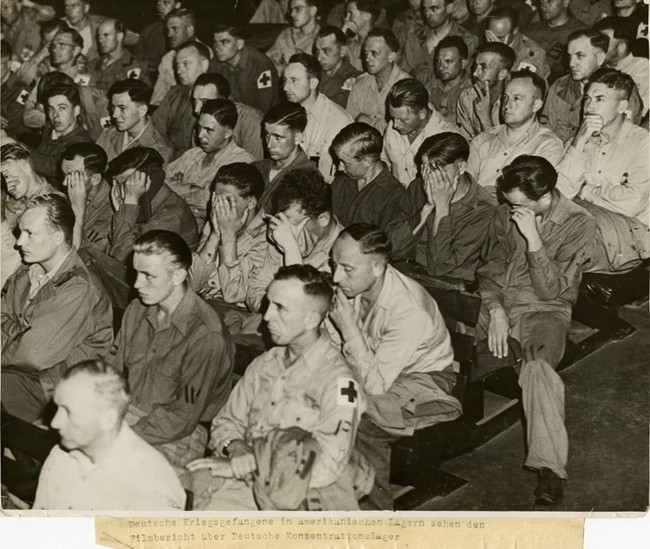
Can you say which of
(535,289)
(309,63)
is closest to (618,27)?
(535,289)

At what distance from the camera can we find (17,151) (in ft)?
26.3

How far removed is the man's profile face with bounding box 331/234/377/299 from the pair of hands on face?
161 centimetres

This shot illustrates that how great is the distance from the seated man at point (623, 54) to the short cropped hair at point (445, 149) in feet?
4.10

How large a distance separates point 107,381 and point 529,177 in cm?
342

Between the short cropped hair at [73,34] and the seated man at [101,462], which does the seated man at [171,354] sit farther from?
the short cropped hair at [73,34]

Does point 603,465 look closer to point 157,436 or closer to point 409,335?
point 409,335

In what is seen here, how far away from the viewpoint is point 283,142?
26.1 ft

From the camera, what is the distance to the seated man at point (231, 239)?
778 cm

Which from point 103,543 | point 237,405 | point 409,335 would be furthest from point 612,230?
point 103,543

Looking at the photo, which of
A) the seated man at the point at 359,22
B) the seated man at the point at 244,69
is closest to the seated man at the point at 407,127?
the seated man at the point at 359,22

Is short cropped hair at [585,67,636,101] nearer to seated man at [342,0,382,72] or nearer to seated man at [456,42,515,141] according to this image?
seated man at [456,42,515,141]

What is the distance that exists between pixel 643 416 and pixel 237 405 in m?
2.94

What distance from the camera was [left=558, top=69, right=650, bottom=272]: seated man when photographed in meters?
7.77

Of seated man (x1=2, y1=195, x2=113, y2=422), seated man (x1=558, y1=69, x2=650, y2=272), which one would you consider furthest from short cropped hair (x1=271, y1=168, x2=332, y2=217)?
seated man (x1=558, y1=69, x2=650, y2=272)
